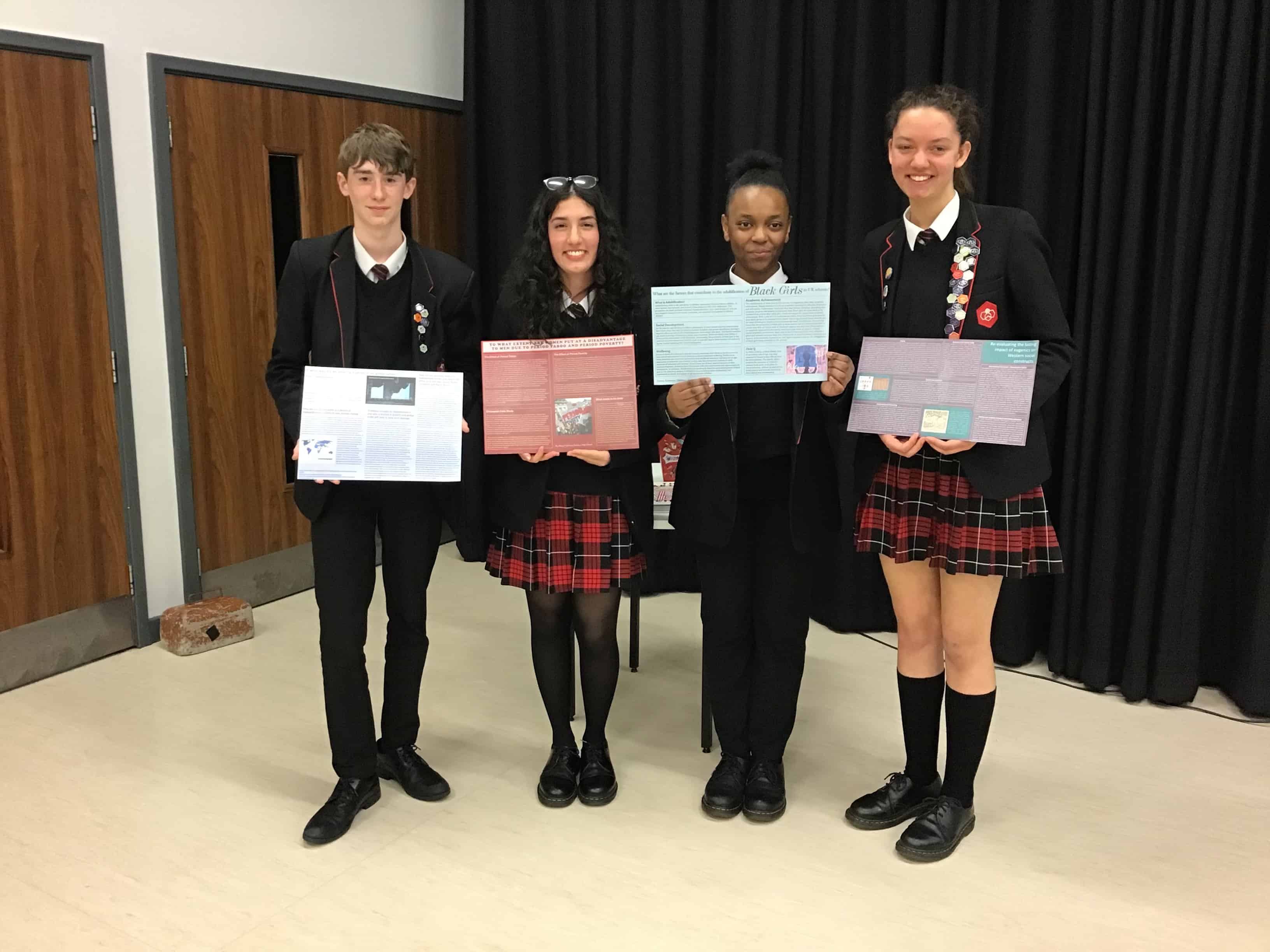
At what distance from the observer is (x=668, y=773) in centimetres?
266

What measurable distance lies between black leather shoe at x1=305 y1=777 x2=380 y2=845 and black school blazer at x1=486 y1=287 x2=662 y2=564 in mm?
703

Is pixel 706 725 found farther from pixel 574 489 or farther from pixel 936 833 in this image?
pixel 574 489

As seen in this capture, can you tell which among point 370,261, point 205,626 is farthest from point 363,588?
point 205,626

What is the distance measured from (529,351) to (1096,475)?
189 cm

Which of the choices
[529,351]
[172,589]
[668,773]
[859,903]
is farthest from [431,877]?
[172,589]

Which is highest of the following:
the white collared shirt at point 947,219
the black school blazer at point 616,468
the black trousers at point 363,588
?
the white collared shirt at point 947,219

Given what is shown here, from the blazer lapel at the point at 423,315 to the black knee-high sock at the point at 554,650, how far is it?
1.89 feet

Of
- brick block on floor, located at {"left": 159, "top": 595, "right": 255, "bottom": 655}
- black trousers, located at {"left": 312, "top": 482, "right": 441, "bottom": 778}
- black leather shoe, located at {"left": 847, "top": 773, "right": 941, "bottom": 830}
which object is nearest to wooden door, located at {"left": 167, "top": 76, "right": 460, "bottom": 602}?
brick block on floor, located at {"left": 159, "top": 595, "right": 255, "bottom": 655}

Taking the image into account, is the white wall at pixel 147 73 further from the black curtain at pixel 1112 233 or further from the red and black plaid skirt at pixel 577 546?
the red and black plaid skirt at pixel 577 546

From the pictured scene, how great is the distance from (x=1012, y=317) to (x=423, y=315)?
122 cm

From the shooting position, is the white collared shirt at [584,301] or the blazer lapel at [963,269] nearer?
the blazer lapel at [963,269]

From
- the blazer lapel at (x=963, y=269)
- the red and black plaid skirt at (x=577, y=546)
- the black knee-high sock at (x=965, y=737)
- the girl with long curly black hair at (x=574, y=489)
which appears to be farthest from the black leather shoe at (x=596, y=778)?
the blazer lapel at (x=963, y=269)

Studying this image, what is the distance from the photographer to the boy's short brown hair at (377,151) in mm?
2117

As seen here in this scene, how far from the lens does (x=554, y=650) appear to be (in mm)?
2441
